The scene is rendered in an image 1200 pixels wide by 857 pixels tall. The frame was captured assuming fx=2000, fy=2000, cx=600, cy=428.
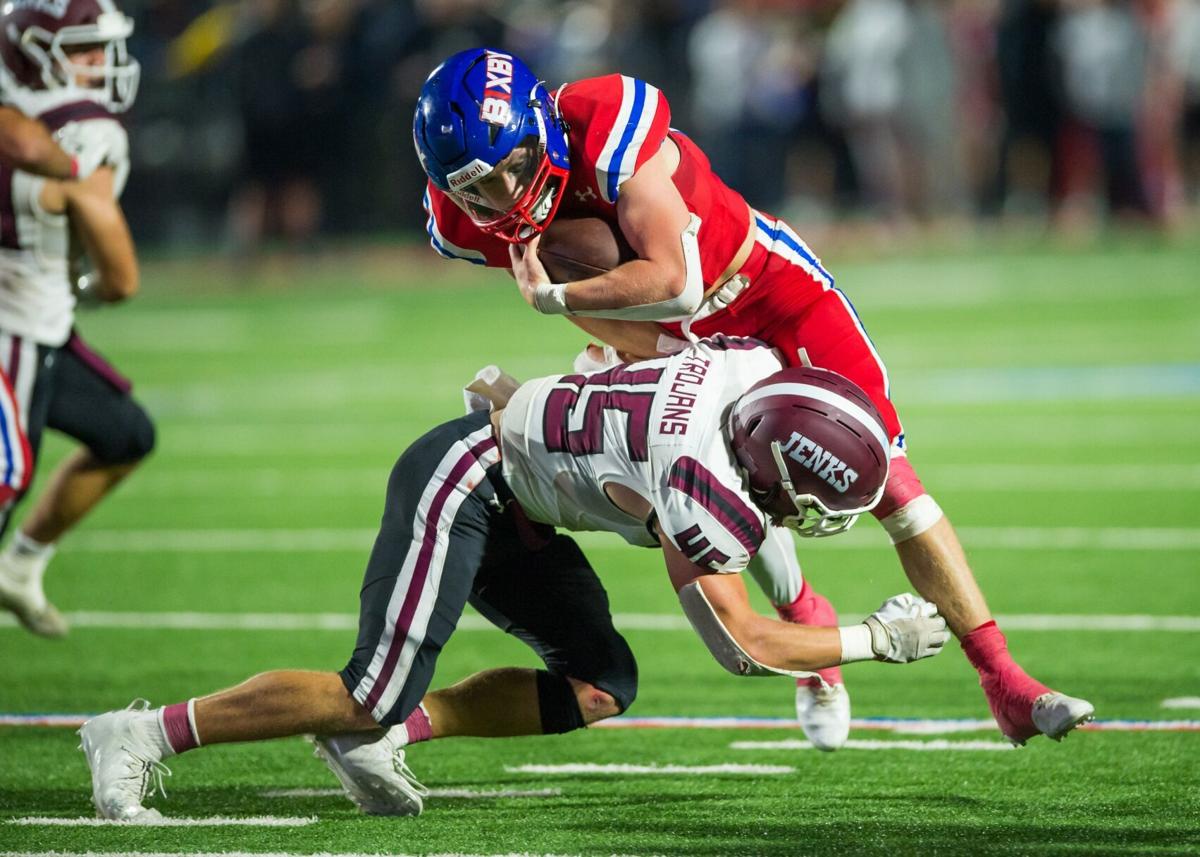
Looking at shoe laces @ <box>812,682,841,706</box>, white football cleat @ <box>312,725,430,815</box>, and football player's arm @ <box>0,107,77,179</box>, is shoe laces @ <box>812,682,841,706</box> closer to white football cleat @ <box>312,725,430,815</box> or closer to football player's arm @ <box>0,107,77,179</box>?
white football cleat @ <box>312,725,430,815</box>

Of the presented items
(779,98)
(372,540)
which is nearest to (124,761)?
(372,540)

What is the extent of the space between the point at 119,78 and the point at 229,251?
14348 mm

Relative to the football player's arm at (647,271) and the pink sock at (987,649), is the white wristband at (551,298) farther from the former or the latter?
the pink sock at (987,649)

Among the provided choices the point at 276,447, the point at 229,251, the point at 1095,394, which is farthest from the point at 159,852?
the point at 229,251

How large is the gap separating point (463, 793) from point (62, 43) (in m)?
2.93

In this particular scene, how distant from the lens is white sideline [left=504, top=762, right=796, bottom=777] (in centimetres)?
507

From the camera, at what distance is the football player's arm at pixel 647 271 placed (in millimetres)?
4859

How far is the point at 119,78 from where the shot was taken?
6.55 meters


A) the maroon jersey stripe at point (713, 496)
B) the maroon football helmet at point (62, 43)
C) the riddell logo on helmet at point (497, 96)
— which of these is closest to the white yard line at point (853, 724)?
the maroon jersey stripe at point (713, 496)

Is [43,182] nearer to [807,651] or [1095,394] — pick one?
[807,651]

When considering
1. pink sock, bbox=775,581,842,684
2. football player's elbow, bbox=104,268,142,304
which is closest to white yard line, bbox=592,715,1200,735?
pink sock, bbox=775,581,842,684

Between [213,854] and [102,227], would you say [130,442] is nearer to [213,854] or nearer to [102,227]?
[102,227]

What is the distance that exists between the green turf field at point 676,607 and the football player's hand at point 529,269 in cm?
124

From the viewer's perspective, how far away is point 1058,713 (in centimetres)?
457
